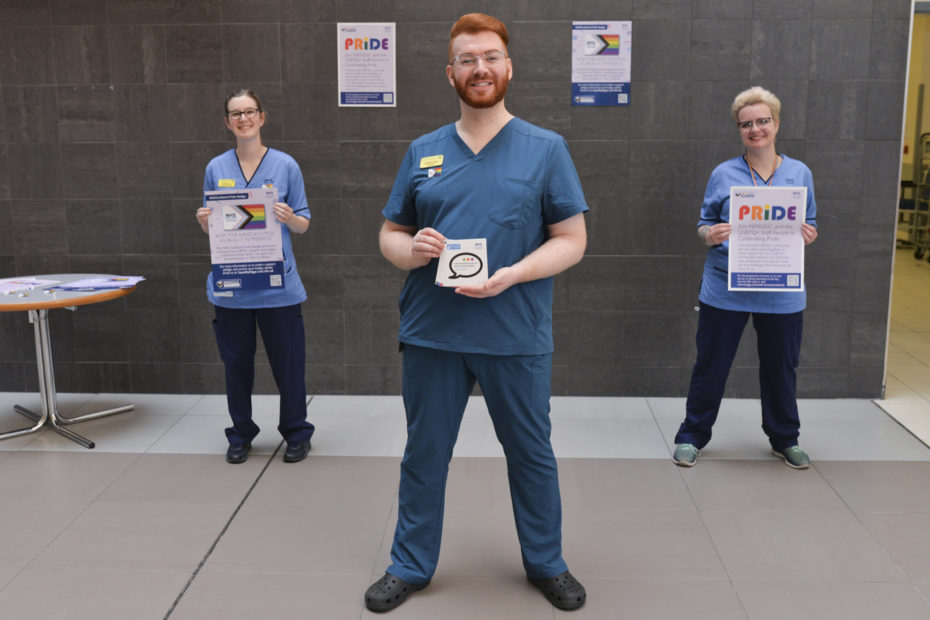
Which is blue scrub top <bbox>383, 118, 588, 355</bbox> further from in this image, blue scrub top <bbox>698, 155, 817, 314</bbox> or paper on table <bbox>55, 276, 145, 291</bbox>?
paper on table <bbox>55, 276, 145, 291</bbox>

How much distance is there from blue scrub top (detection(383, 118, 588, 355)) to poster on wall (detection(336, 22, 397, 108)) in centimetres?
207

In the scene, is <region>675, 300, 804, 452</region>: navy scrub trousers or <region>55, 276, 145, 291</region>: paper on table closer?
<region>675, 300, 804, 452</region>: navy scrub trousers

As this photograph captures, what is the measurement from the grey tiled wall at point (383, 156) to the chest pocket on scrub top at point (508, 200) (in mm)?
2195

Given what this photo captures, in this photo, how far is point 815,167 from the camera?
457cm

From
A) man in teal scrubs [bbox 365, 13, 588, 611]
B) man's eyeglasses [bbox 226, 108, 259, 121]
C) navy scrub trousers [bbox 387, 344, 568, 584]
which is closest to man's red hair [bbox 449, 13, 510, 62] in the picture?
man in teal scrubs [bbox 365, 13, 588, 611]

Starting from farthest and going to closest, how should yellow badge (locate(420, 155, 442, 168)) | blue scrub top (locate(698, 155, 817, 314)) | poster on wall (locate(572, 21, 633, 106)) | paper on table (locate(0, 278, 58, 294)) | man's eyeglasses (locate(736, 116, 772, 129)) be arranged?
poster on wall (locate(572, 21, 633, 106)), paper on table (locate(0, 278, 58, 294)), blue scrub top (locate(698, 155, 817, 314)), man's eyeglasses (locate(736, 116, 772, 129)), yellow badge (locate(420, 155, 442, 168))

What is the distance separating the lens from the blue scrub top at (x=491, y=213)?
2504mm

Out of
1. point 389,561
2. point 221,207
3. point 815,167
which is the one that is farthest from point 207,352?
point 815,167

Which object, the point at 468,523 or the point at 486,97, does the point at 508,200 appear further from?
the point at 468,523

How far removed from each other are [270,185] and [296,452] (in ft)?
3.93

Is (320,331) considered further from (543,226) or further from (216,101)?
(543,226)

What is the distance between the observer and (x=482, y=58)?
2449 mm

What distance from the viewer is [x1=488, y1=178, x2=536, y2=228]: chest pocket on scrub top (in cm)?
250

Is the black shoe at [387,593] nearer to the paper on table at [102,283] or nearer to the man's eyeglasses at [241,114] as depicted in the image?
the man's eyeglasses at [241,114]
